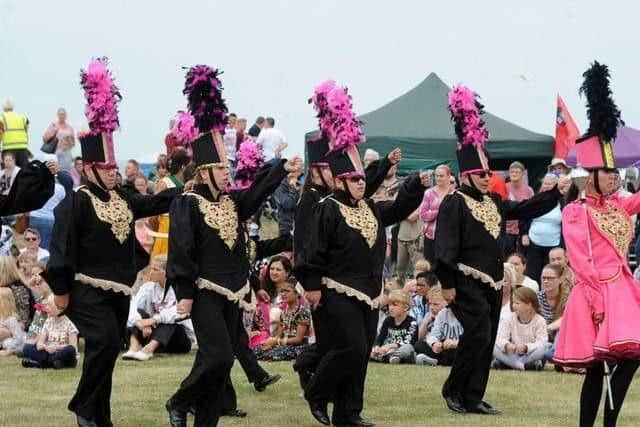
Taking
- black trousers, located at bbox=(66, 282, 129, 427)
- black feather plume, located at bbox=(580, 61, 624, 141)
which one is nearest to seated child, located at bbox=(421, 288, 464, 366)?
black feather plume, located at bbox=(580, 61, 624, 141)

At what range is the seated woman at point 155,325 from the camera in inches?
518

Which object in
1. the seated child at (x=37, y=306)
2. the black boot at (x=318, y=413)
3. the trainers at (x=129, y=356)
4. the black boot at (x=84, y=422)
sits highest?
the seated child at (x=37, y=306)

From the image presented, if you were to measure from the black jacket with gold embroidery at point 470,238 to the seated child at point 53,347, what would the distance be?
4262mm

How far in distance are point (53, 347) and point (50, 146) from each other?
339 inches

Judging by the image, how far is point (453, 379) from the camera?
9883 millimetres

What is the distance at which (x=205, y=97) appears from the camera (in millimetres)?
8906

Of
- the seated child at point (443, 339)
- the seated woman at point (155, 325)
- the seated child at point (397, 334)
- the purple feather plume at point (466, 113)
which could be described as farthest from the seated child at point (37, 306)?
the purple feather plume at point (466, 113)

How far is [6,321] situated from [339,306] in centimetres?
566

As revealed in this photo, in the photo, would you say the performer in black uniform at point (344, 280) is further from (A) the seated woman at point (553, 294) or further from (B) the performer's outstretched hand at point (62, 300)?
(A) the seated woman at point (553, 294)

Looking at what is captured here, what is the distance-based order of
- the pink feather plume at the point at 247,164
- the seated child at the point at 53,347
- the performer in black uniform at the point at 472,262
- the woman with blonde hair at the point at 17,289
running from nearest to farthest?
the pink feather plume at the point at 247,164
the performer in black uniform at the point at 472,262
the seated child at the point at 53,347
the woman with blonde hair at the point at 17,289

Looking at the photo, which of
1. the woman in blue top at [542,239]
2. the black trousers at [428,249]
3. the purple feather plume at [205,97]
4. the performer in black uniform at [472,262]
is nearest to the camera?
the purple feather plume at [205,97]

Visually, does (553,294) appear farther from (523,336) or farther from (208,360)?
(208,360)

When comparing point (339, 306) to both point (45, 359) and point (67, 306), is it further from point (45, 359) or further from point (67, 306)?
point (45, 359)

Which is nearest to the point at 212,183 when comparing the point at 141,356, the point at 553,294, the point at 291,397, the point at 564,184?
the point at 291,397
